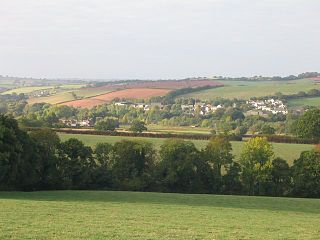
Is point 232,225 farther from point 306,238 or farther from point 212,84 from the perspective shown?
point 212,84

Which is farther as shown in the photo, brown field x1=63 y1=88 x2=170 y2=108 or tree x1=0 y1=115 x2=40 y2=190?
brown field x1=63 y1=88 x2=170 y2=108

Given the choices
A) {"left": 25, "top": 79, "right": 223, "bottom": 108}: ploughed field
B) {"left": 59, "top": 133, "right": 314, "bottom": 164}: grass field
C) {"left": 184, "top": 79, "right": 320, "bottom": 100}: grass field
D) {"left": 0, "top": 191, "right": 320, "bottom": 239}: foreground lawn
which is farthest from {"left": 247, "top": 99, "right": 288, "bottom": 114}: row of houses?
{"left": 0, "top": 191, "right": 320, "bottom": 239}: foreground lawn

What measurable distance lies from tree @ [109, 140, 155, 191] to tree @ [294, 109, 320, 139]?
42732 mm

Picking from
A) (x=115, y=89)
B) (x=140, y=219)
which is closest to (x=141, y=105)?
(x=115, y=89)

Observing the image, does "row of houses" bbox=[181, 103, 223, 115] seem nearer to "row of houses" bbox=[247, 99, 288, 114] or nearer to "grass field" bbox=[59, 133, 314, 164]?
"row of houses" bbox=[247, 99, 288, 114]

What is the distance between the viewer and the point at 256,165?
55781mm

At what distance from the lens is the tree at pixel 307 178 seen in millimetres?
53750

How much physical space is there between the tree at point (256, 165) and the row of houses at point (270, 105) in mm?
79968

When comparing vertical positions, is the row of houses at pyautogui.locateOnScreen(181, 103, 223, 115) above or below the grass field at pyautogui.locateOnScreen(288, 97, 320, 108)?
below

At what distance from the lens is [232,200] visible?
4034 centimetres

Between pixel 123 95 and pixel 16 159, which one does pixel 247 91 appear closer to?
pixel 123 95

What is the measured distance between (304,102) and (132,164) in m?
103

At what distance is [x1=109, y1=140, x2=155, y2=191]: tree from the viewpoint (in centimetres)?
5328

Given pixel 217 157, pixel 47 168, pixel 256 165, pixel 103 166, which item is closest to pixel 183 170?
pixel 217 157
